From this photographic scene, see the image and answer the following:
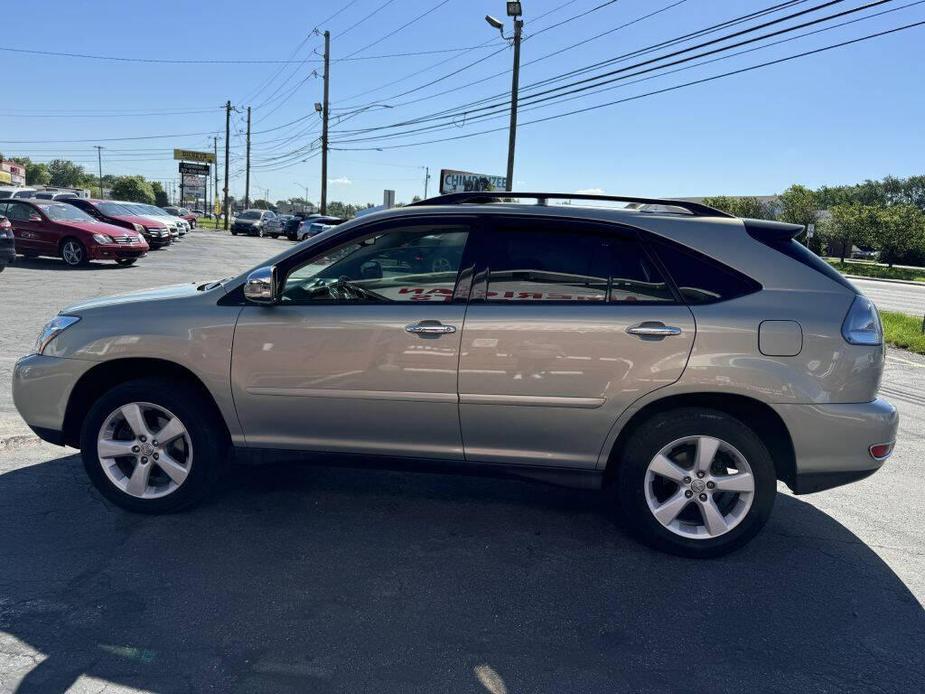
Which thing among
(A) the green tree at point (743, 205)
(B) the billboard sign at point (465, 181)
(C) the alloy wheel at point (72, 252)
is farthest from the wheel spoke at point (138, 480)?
(A) the green tree at point (743, 205)

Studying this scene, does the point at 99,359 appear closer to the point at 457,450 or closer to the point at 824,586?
the point at 457,450

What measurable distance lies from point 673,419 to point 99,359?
312cm

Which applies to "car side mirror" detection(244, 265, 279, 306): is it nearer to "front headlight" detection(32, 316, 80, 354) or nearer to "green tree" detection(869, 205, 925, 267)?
"front headlight" detection(32, 316, 80, 354)

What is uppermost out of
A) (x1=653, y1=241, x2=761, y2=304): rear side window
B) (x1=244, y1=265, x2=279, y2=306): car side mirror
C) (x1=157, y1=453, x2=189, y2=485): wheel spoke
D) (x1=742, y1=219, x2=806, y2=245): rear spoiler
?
(x1=742, y1=219, x2=806, y2=245): rear spoiler

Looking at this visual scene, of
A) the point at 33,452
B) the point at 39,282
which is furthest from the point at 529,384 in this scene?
the point at 39,282

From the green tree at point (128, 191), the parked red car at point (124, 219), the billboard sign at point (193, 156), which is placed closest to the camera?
the parked red car at point (124, 219)

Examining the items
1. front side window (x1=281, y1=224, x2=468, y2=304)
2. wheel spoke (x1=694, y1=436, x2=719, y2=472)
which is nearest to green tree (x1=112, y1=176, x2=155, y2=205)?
front side window (x1=281, y1=224, x2=468, y2=304)

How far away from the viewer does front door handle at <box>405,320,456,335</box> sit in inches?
141

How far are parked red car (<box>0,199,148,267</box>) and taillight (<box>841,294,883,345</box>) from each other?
1727cm

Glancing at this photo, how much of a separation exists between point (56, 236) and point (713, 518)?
17608 millimetres

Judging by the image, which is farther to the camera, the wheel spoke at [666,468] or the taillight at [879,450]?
the wheel spoke at [666,468]

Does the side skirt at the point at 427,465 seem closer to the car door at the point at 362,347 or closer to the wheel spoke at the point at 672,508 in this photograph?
the car door at the point at 362,347

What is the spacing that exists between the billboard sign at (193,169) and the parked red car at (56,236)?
218 feet

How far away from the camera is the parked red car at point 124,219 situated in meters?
22.0
